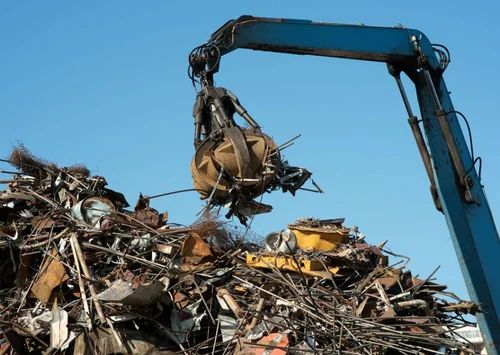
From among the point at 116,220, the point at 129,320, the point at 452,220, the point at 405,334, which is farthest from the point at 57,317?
the point at 452,220

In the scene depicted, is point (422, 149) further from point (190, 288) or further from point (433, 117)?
point (190, 288)

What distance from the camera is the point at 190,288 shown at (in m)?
7.38

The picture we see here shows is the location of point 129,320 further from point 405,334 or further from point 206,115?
point 405,334

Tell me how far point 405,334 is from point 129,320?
246cm

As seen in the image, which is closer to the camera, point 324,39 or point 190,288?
point 324,39

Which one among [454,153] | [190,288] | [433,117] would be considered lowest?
[190,288]

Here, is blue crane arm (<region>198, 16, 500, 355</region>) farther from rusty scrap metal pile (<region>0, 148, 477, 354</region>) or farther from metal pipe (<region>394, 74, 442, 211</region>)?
rusty scrap metal pile (<region>0, 148, 477, 354</region>)

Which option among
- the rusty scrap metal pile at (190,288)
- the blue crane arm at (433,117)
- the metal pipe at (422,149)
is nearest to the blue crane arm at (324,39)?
the blue crane arm at (433,117)

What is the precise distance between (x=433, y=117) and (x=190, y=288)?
110 inches

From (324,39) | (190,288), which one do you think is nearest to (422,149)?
(324,39)

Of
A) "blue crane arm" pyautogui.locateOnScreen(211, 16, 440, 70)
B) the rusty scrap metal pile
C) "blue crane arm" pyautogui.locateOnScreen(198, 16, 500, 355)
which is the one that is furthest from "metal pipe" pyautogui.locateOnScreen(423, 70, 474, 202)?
the rusty scrap metal pile

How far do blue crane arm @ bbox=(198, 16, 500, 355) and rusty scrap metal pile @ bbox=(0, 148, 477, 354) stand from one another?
471 millimetres

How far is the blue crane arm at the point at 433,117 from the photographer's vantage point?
6.75m

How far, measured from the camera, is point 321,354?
632 cm
